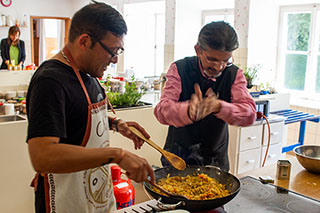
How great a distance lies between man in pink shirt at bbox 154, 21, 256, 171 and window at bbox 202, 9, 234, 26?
13.5 ft

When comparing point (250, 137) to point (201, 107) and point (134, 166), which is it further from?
point (134, 166)

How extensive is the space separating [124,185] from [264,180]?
1.02m

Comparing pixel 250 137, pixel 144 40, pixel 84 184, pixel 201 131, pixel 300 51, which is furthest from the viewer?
pixel 144 40

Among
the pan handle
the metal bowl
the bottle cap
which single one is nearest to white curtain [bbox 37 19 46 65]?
the bottle cap

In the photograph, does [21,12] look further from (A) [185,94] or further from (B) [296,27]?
(A) [185,94]

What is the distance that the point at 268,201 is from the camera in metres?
1.63

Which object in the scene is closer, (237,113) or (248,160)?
(237,113)

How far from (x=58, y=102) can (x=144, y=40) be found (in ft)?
22.0

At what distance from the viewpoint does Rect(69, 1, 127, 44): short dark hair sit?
1303 mm

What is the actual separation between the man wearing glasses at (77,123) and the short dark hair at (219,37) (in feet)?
1.44

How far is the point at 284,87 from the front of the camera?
549 centimetres

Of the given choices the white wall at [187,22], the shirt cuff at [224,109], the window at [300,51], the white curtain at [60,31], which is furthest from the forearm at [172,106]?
the white curtain at [60,31]

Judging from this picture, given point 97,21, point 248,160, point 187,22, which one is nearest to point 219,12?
→ point 187,22

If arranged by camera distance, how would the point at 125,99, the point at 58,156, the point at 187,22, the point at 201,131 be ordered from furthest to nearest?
1. the point at 187,22
2. the point at 125,99
3. the point at 201,131
4. the point at 58,156
